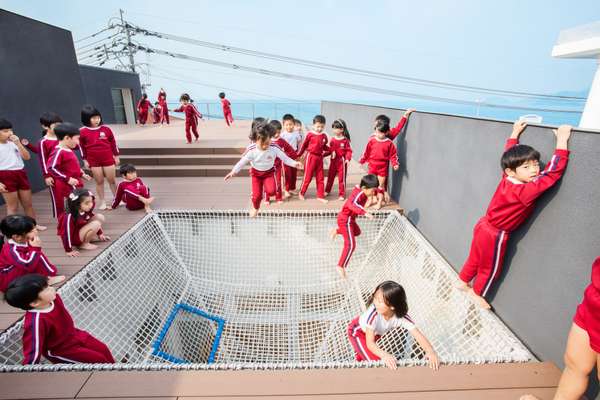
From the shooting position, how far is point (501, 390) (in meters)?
1.40

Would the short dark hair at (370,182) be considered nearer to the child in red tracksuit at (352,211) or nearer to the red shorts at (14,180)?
the child in red tracksuit at (352,211)

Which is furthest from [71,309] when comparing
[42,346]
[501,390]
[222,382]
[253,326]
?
[501,390]


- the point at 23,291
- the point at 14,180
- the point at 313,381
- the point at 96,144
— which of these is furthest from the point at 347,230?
the point at 14,180

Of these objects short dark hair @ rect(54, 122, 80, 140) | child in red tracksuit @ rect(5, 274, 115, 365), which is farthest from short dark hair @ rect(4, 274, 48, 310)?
short dark hair @ rect(54, 122, 80, 140)

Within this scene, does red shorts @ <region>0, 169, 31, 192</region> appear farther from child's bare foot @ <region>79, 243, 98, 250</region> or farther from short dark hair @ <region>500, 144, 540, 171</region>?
short dark hair @ <region>500, 144, 540, 171</region>

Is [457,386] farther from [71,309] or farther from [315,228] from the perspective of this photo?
[71,309]

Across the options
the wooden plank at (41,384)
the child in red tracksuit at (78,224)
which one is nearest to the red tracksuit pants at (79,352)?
the wooden plank at (41,384)

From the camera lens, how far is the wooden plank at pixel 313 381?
1374 mm

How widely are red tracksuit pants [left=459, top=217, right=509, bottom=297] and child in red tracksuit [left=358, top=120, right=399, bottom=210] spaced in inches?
58.1

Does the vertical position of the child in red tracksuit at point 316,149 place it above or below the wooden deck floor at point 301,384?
above

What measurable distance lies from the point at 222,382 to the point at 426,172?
8.22 ft

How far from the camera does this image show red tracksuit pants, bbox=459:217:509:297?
5.86 ft

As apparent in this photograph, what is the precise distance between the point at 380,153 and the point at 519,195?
1.83 metres

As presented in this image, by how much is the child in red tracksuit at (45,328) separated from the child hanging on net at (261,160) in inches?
68.9
